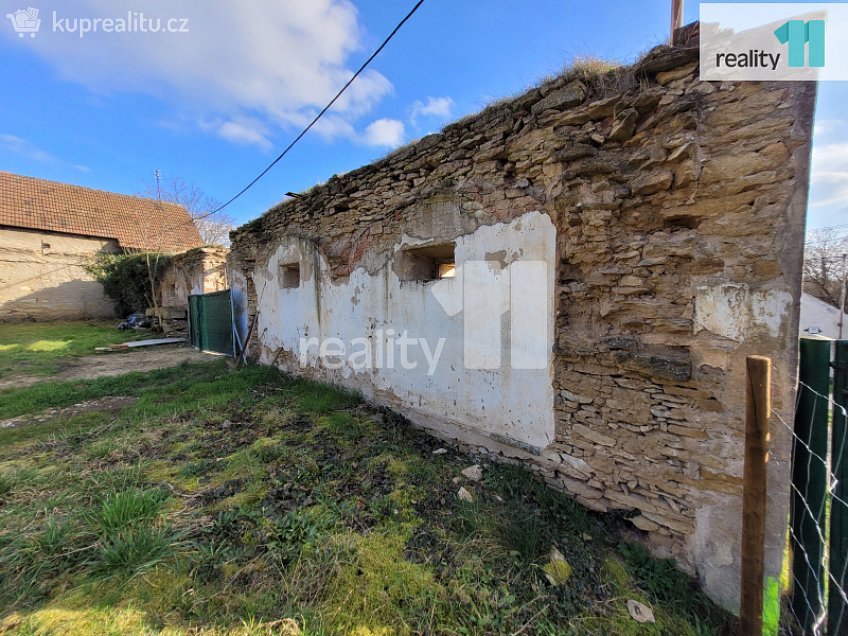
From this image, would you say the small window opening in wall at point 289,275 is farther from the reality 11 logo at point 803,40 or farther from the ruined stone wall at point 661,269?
the reality 11 logo at point 803,40

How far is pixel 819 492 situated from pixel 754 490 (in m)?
0.79

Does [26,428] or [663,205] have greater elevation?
[663,205]

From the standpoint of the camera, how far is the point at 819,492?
6.10ft

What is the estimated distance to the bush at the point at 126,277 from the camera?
45.6 ft

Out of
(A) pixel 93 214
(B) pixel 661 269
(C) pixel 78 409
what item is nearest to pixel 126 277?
(A) pixel 93 214

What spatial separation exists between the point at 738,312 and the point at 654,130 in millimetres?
1382

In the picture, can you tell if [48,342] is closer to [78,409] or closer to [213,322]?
[213,322]

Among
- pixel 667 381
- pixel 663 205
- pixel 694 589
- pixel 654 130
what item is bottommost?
pixel 694 589

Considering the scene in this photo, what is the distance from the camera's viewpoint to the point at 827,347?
1.81 m

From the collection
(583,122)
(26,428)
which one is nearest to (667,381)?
(583,122)

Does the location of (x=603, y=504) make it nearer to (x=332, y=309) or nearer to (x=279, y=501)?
(x=279, y=501)

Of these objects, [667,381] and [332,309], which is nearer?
[667,381]

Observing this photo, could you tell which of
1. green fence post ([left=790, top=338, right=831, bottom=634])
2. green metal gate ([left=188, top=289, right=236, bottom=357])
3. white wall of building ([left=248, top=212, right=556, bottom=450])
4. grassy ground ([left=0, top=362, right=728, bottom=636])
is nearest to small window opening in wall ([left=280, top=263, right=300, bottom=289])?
white wall of building ([left=248, top=212, right=556, bottom=450])

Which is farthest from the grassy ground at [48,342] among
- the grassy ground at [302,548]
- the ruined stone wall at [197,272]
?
the grassy ground at [302,548]
